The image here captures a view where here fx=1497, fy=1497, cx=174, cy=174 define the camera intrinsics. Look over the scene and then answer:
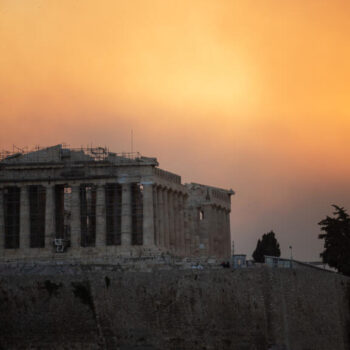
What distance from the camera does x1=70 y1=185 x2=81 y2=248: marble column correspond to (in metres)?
101

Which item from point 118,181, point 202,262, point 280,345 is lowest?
point 280,345

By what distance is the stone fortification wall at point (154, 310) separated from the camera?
279ft

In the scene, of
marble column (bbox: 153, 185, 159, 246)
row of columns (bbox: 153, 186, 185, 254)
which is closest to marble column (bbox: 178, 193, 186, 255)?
row of columns (bbox: 153, 186, 185, 254)

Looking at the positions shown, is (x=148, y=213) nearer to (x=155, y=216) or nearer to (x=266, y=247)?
(x=155, y=216)

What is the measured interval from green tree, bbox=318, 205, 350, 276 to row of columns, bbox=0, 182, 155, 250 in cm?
1257

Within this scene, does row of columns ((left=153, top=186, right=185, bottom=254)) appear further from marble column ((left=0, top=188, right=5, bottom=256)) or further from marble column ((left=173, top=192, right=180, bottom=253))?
marble column ((left=0, top=188, right=5, bottom=256))

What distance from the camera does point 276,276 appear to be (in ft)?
284

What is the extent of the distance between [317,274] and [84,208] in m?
19.4

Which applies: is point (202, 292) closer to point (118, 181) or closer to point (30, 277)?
point (30, 277)

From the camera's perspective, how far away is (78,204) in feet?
336

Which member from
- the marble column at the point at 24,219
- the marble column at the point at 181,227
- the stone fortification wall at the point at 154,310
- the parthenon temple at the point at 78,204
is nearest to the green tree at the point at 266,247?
the marble column at the point at 181,227

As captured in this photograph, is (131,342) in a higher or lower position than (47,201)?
lower

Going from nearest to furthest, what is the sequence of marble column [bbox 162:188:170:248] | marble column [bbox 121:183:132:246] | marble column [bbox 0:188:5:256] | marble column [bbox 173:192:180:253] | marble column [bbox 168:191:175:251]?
marble column [bbox 121:183:132:246]
marble column [bbox 0:188:5:256]
marble column [bbox 162:188:170:248]
marble column [bbox 168:191:175:251]
marble column [bbox 173:192:180:253]

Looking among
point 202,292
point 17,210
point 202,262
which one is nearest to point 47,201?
point 17,210
